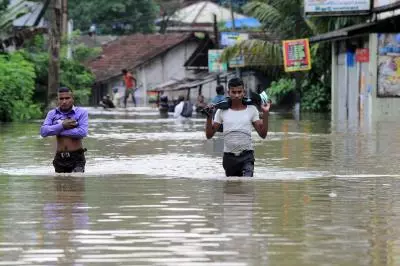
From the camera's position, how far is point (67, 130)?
520 inches

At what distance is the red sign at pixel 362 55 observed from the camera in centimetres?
3534

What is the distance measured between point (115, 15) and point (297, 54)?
43.0 m

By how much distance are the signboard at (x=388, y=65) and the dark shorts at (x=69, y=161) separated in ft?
70.1

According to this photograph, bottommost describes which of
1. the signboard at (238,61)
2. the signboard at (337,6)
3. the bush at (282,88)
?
the bush at (282,88)

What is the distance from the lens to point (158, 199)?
37.0 ft

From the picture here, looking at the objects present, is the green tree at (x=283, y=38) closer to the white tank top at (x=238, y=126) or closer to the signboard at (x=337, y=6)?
the signboard at (x=337, y=6)

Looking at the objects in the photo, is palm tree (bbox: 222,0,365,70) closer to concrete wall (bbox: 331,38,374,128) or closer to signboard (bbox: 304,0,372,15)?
concrete wall (bbox: 331,38,374,128)

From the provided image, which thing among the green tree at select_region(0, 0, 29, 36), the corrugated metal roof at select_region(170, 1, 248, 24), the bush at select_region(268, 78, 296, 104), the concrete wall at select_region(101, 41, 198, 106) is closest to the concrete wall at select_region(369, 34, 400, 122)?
the green tree at select_region(0, 0, 29, 36)

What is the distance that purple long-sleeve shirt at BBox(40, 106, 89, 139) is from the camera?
13.2 m

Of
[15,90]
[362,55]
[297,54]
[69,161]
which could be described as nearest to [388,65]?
[362,55]

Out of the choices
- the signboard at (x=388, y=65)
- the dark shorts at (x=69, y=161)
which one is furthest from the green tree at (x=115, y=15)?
the dark shorts at (x=69, y=161)

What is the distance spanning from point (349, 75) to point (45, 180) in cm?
2668

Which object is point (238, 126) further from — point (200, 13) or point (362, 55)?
point (200, 13)

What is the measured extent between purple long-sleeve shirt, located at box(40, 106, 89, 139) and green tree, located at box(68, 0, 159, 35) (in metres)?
64.3
